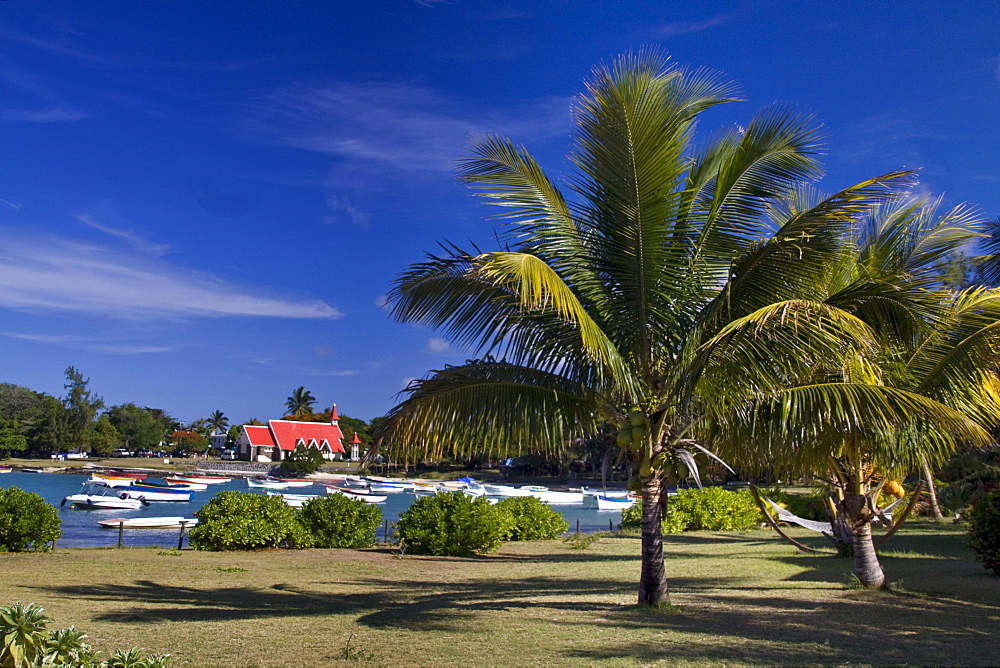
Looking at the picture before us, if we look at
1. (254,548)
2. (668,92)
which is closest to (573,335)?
(668,92)

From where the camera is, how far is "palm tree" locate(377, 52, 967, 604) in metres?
8.35

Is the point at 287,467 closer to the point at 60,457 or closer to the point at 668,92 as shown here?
the point at 60,457

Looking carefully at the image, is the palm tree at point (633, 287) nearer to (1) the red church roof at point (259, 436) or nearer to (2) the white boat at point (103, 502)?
(2) the white boat at point (103, 502)

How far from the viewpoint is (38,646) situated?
3904 millimetres

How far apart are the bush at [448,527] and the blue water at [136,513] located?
85.5 inches

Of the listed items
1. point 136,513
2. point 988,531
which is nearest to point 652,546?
point 988,531

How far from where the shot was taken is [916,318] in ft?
27.1

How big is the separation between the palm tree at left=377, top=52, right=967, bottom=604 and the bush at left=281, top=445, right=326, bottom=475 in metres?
68.7

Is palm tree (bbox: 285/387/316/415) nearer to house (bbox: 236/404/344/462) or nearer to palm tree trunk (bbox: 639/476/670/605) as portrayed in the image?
house (bbox: 236/404/344/462)

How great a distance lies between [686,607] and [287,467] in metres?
71.0

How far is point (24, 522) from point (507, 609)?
11.2m

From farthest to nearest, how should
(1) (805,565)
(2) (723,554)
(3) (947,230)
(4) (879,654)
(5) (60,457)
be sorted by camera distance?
(5) (60,457), (2) (723,554), (1) (805,565), (3) (947,230), (4) (879,654)

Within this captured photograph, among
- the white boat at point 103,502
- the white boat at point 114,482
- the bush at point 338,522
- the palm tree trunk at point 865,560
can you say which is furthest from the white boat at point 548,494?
the palm tree trunk at point 865,560

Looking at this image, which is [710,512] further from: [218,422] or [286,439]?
[218,422]
